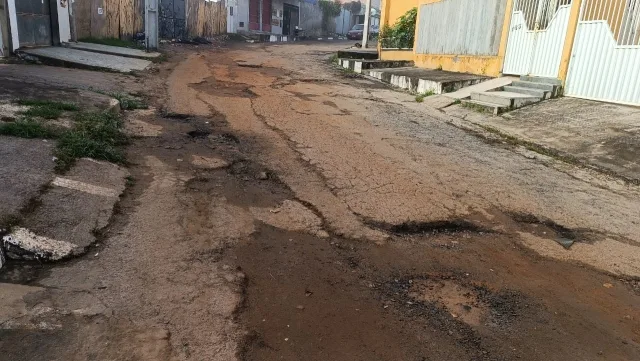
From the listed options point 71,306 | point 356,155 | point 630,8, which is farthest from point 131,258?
point 630,8

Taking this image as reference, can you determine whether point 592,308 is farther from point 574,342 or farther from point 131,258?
point 131,258

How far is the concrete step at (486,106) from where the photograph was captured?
873 cm

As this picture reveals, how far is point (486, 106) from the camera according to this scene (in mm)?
9070

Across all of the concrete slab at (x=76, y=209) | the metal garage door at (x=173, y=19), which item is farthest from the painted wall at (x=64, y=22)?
the concrete slab at (x=76, y=209)

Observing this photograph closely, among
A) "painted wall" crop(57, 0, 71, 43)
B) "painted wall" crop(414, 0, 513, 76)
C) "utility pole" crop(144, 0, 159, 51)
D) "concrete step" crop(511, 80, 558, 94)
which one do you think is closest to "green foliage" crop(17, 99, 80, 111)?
"concrete step" crop(511, 80, 558, 94)

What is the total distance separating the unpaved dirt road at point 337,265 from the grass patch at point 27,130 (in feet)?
2.96

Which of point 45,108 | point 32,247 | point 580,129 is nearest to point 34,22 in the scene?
point 45,108

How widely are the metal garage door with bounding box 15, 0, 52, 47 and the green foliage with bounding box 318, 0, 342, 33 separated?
31.0 metres

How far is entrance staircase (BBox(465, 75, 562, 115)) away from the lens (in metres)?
8.80

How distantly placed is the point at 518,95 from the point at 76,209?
816cm

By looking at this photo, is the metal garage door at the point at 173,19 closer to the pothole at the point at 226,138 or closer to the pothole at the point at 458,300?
the pothole at the point at 226,138

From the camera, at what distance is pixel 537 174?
5.61m

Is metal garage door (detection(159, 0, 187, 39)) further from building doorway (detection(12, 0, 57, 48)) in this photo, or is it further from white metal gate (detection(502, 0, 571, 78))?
white metal gate (detection(502, 0, 571, 78))

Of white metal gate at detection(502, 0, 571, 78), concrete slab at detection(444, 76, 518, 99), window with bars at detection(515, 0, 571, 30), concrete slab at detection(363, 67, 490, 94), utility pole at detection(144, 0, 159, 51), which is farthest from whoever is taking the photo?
utility pole at detection(144, 0, 159, 51)
